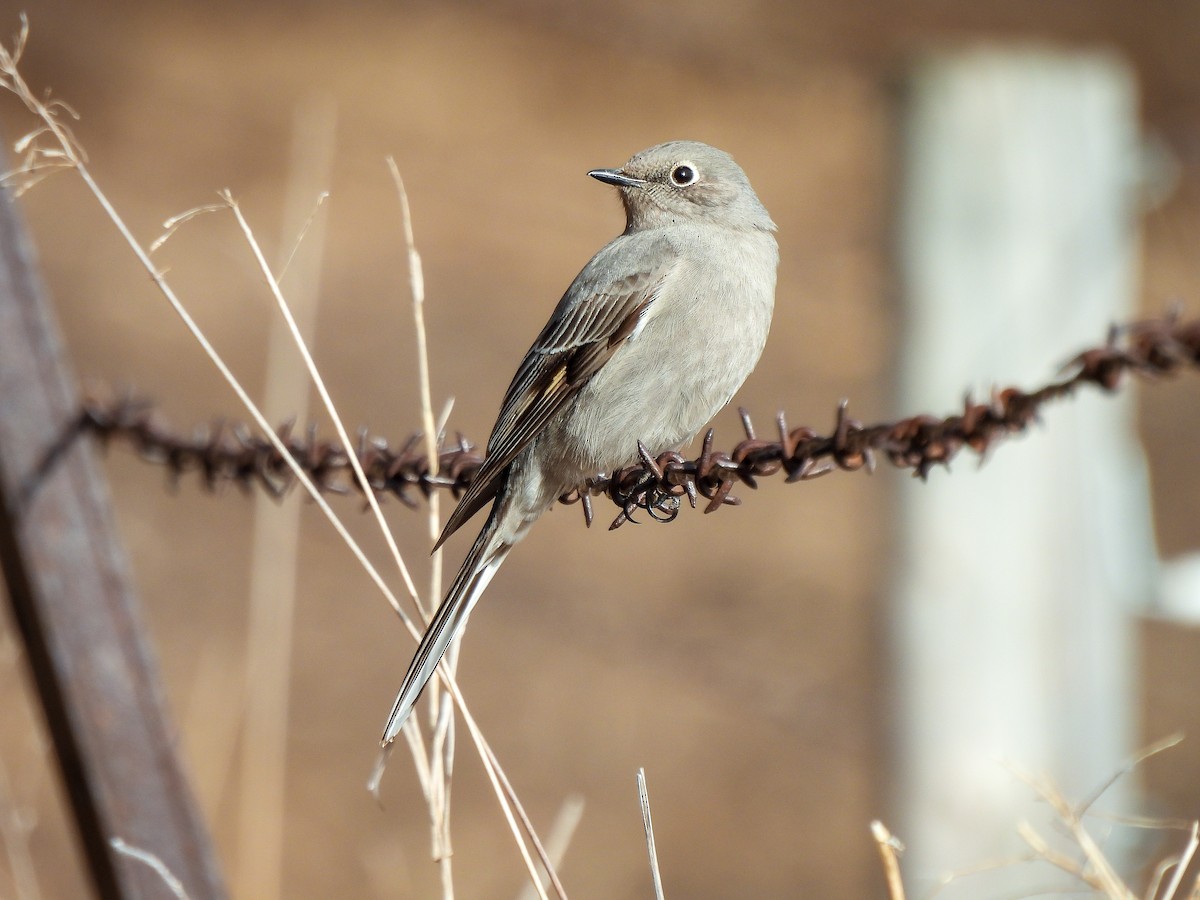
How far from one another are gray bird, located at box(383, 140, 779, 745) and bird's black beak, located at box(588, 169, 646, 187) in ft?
0.81

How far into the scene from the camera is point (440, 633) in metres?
2.63

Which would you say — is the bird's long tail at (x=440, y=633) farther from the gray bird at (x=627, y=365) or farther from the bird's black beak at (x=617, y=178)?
the bird's black beak at (x=617, y=178)

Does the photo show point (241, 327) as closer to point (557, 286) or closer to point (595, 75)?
point (557, 286)

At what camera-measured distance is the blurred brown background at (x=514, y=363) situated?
27.2 ft

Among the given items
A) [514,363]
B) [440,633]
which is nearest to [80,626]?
[440,633]

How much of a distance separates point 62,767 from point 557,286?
7.48 m

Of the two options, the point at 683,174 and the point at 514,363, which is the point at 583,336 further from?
the point at 514,363

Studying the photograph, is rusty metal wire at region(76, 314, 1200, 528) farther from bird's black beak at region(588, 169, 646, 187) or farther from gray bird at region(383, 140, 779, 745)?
bird's black beak at region(588, 169, 646, 187)

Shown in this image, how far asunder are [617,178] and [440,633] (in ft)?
5.06

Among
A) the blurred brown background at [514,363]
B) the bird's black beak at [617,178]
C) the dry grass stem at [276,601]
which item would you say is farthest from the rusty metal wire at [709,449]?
the blurred brown background at [514,363]

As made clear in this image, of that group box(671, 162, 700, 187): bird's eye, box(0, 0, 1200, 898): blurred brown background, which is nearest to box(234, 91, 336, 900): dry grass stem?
box(0, 0, 1200, 898): blurred brown background

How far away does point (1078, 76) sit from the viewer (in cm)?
510

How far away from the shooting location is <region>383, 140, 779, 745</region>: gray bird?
3182mm

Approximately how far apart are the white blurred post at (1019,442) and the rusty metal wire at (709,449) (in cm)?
244
